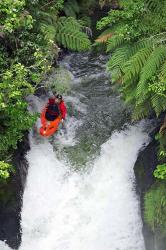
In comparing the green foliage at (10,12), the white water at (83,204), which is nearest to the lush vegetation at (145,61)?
the white water at (83,204)

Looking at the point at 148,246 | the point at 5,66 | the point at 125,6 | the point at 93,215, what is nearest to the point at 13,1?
the point at 5,66

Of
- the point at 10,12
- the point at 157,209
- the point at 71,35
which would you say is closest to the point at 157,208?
the point at 157,209

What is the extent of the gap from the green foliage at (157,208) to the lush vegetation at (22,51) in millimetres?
2863

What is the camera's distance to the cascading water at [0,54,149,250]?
31.3 ft

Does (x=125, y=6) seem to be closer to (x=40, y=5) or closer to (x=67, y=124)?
(x=40, y=5)

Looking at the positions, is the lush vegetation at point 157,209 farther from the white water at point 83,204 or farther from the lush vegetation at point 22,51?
the lush vegetation at point 22,51

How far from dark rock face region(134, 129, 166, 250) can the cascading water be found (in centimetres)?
38

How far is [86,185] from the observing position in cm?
1022

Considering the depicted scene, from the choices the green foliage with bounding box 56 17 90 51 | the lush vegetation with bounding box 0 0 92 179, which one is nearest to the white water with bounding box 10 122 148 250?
the lush vegetation with bounding box 0 0 92 179

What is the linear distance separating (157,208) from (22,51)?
446 centimetres

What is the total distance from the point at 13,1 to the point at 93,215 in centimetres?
504

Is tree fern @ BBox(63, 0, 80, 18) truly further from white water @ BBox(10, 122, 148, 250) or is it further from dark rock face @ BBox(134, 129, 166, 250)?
dark rock face @ BBox(134, 129, 166, 250)

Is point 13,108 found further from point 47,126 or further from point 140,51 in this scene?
point 140,51

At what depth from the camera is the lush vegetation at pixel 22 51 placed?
7.79m
